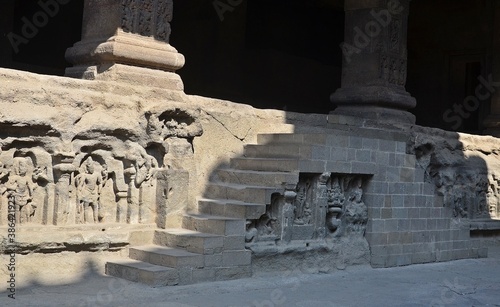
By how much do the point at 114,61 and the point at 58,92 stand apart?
77cm

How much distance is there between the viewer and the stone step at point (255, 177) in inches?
283

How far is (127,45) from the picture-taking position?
6.99 meters

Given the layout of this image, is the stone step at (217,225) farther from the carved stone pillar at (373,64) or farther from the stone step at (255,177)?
the carved stone pillar at (373,64)

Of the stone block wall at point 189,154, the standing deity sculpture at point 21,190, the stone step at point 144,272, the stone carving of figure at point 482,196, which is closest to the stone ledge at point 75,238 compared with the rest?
the stone block wall at point 189,154

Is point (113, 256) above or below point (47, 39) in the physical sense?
below

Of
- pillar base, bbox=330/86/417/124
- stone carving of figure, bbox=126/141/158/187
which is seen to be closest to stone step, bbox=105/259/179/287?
stone carving of figure, bbox=126/141/158/187

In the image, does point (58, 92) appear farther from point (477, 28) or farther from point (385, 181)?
point (477, 28)

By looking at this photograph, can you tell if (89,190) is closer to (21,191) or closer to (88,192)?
(88,192)

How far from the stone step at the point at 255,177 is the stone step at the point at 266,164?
92 mm

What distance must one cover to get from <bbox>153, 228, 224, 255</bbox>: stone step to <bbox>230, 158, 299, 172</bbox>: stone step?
103 centimetres

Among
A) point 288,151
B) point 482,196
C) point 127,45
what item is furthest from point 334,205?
point 482,196

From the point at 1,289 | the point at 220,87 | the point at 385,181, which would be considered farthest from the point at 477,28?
the point at 1,289

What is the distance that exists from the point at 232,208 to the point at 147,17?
189 centimetres

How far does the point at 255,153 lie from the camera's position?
779 cm
